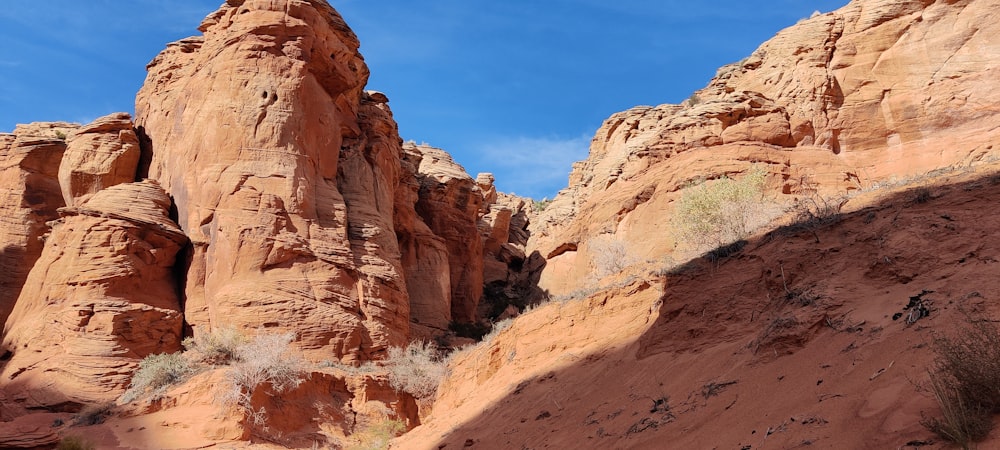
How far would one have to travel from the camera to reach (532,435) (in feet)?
39.1

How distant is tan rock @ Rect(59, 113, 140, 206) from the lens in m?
27.9

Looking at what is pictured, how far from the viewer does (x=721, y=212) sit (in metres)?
19.1

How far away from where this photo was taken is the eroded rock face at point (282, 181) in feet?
75.2

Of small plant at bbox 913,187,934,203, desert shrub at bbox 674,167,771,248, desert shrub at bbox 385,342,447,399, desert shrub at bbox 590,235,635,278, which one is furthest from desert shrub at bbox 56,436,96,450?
small plant at bbox 913,187,934,203

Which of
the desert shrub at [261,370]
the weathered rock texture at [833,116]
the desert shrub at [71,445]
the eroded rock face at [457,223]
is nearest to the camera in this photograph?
the desert shrub at [71,445]

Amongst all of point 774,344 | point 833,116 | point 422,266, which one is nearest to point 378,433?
point 774,344

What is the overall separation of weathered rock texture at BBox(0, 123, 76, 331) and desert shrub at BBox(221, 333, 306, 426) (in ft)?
50.0

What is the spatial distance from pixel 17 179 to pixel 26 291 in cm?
969

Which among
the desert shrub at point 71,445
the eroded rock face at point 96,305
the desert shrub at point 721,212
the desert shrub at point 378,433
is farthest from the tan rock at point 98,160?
the desert shrub at point 721,212

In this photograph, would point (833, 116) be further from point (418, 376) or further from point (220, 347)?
point (220, 347)

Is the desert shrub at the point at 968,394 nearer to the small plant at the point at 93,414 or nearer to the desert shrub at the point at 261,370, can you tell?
the desert shrub at the point at 261,370

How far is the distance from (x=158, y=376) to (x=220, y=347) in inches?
66.4

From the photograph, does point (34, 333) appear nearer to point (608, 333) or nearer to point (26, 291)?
point (26, 291)

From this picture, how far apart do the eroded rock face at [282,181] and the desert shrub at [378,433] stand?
310 centimetres
